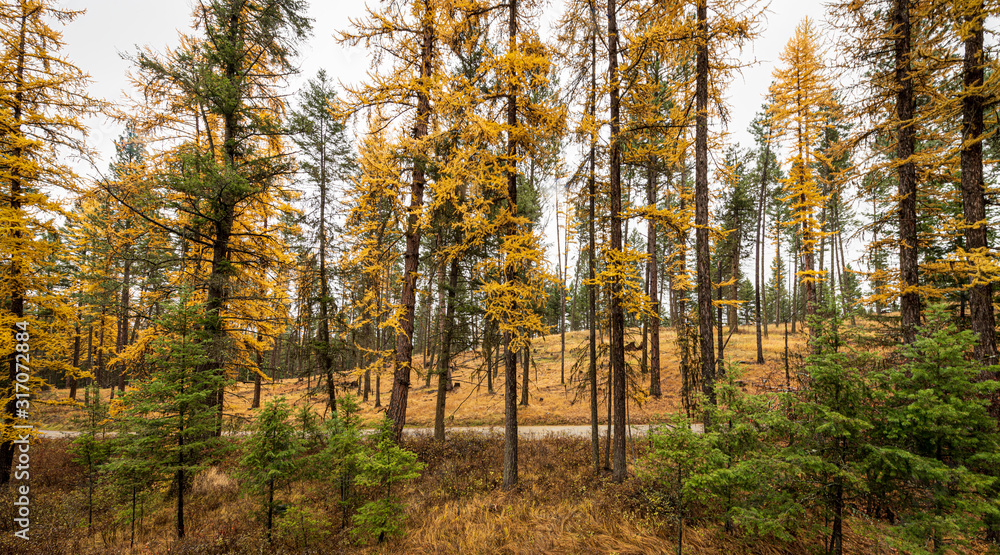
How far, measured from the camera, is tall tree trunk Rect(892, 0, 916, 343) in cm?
821

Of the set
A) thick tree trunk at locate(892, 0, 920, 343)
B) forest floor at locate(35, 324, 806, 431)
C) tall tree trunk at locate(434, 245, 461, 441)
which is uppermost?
thick tree trunk at locate(892, 0, 920, 343)

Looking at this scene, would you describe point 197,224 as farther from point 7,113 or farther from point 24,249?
point 7,113

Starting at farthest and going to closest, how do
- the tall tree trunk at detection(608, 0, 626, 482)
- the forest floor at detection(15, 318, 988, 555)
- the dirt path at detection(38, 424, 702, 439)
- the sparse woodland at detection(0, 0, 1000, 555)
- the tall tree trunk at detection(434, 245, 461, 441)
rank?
1. the dirt path at detection(38, 424, 702, 439)
2. the tall tree trunk at detection(434, 245, 461, 441)
3. the tall tree trunk at detection(608, 0, 626, 482)
4. the forest floor at detection(15, 318, 988, 555)
5. the sparse woodland at detection(0, 0, 1000, 555)

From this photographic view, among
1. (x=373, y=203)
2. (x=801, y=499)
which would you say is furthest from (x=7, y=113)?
(x=801, y=499)

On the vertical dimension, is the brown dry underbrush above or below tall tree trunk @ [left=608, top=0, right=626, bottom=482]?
below

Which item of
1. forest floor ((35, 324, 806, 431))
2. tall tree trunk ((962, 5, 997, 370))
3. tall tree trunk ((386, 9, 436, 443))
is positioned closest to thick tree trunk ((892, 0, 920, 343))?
tall tree trunk ((962, 5, 997, 370))

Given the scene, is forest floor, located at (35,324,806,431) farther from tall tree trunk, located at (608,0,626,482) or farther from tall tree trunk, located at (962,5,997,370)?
tall tree trunk, located at (962,5,997,370)

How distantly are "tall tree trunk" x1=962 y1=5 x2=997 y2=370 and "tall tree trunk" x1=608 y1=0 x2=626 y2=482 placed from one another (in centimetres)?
800

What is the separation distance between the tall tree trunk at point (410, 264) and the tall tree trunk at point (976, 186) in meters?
13.6

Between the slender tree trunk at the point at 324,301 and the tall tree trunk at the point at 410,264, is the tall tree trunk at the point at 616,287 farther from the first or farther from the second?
the slender tree trunk at the point at 324,301

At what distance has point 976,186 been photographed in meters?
7.76

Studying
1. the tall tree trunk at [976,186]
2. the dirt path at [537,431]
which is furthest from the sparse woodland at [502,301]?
the dirt path at [537,431]

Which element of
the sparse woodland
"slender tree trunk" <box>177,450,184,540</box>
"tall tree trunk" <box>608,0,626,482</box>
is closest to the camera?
the sparse woodland

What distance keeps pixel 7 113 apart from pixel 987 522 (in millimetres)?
21363
